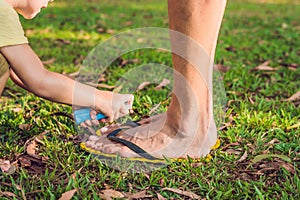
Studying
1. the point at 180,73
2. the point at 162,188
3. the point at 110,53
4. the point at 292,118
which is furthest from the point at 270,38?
the point at 162,188

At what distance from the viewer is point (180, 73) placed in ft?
7.93

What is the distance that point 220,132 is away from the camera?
275 centimetres

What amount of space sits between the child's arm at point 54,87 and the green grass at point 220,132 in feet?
0.82

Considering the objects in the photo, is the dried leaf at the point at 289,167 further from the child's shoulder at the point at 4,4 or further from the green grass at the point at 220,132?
the child's shoulder at the point at 4,4

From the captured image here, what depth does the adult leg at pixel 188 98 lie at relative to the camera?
2.32 meters

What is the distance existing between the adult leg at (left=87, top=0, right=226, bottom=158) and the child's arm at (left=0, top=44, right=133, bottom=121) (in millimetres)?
192

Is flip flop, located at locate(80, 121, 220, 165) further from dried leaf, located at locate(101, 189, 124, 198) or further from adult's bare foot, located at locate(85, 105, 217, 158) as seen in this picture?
dried leaf, located at locate(101, 189, 124, 198)

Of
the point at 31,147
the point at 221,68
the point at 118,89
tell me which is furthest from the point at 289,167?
the point at 221,68

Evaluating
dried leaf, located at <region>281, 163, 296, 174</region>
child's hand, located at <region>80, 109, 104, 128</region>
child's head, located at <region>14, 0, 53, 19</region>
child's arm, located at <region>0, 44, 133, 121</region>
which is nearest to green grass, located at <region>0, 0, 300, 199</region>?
dried leaf, located at <region>281, 163, 296, 174</region>

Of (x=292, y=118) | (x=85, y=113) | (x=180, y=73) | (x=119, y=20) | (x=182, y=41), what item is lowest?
(x=119, y=20)

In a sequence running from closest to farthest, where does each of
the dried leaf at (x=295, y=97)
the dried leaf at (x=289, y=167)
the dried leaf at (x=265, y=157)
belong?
the dried leaf at (x=289, y=167)
the dried leaf at (x=265, y=157)
the dried leaf at (x=295, y=97)

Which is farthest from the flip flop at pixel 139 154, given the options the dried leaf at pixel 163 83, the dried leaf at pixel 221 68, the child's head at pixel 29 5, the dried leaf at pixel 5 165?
the dried leaf at pixel 221 68

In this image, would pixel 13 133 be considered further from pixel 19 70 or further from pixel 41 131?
pixel 19 70

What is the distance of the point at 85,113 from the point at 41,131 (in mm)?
420
